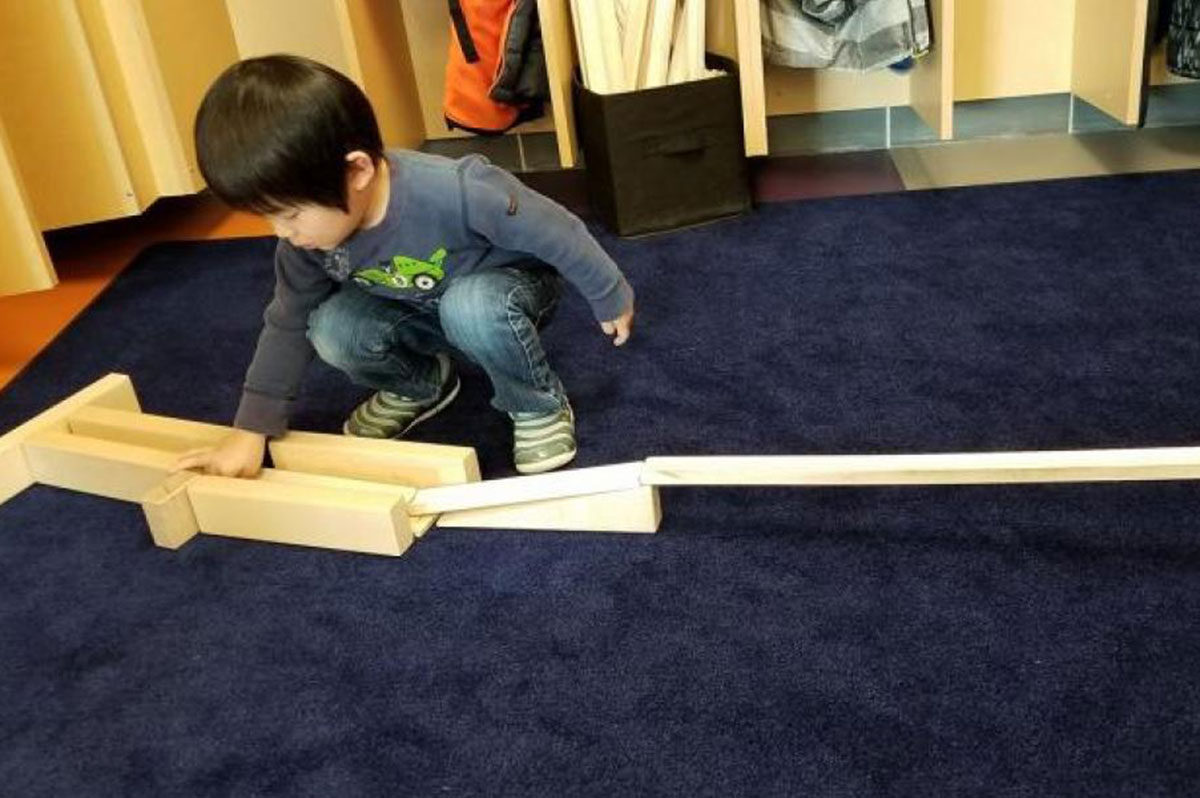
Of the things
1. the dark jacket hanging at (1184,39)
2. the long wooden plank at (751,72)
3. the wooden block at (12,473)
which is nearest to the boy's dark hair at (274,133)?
the wooden block at (12,473)

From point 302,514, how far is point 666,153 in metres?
0.94

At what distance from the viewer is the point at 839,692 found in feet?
3.20

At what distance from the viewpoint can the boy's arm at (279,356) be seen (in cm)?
131

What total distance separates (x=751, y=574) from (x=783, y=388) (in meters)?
0.37

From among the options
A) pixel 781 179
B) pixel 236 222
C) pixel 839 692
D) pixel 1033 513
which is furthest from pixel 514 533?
pixel 236 222

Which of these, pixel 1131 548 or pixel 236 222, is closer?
pixel 1131 548

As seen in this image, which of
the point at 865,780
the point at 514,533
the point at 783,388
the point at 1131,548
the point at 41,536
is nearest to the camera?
the point at 865,780

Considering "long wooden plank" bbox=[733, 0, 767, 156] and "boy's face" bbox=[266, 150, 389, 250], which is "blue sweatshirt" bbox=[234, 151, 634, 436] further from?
"long wooden plank" bbox=[733, 0, 767, 156]

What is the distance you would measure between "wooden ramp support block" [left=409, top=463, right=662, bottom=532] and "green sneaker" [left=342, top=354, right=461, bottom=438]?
0.73ft

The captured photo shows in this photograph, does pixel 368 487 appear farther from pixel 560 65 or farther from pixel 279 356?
pixel 560 65

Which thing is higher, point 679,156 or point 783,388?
point 679,156

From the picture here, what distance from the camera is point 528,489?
3.94ft

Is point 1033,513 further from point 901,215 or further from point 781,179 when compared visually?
point 781,179

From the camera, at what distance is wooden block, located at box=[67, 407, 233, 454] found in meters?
1.36
